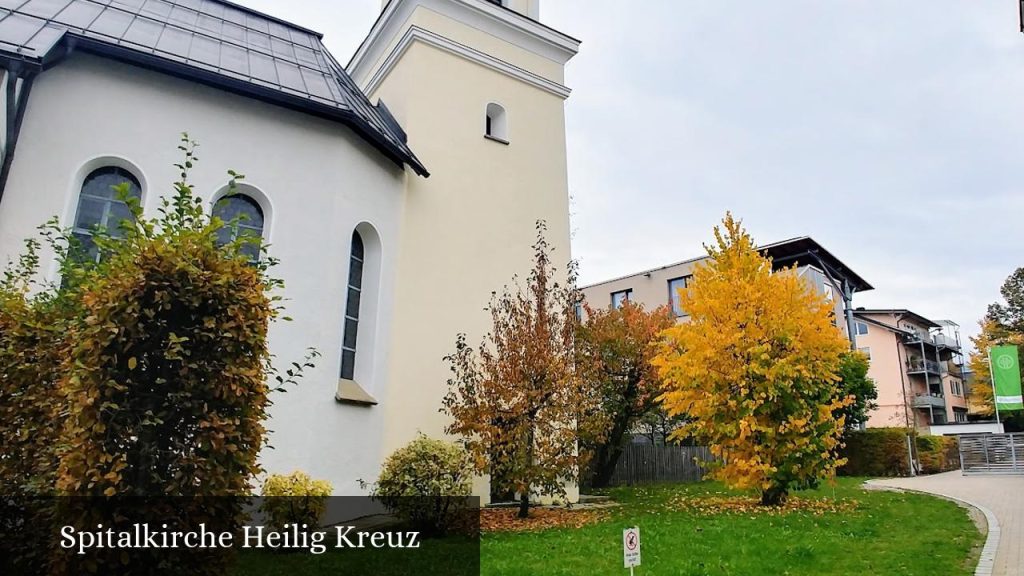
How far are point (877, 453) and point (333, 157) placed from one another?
84.6ft

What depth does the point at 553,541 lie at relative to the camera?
30.7 feet

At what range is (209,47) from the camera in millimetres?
11664

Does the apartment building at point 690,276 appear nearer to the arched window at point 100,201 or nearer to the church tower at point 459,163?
the church tower at point 459,163

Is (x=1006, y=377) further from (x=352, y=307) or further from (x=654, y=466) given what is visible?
(x=352, y=307)

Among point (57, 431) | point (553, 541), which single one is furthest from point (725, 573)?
point (57, 431)

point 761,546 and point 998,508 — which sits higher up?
point 998,508

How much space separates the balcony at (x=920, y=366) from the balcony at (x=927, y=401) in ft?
6.38

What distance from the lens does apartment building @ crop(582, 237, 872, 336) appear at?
3584cm

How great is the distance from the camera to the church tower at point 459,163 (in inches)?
516

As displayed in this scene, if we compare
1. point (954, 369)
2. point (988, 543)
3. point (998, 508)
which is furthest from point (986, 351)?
point (988, 543)

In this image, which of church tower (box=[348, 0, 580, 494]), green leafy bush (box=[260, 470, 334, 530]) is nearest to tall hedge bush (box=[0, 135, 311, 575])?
green leafy bush (box=[260, 470, 334, 530])

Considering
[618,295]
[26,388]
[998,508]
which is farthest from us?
[618,295]

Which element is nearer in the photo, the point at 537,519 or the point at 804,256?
the point at 537,519

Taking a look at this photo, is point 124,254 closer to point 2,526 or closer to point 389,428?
point 2,526
